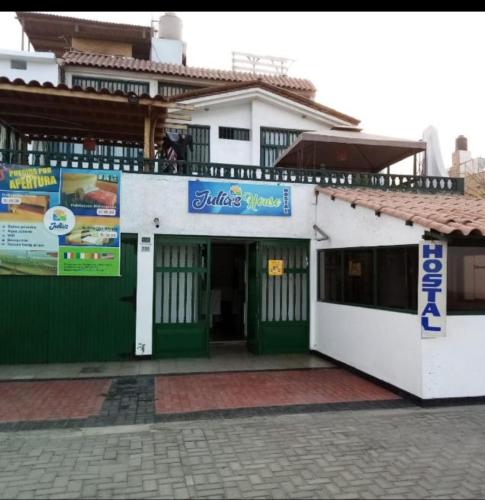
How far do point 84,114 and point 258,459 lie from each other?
8107mm

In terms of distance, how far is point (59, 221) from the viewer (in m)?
8.66

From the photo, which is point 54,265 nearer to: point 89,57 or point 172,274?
point 172,274

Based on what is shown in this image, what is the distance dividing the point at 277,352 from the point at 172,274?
2.85 metres

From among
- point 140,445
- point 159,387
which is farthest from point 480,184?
point 140,445

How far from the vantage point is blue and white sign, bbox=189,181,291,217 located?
9320mm

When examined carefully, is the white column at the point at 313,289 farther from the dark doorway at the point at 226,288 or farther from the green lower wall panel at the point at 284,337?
the dark doorway at the point at 226,288

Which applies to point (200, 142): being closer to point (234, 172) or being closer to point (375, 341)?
point (234, 172)

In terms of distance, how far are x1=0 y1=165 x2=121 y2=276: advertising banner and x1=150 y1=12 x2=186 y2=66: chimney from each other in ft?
40.0

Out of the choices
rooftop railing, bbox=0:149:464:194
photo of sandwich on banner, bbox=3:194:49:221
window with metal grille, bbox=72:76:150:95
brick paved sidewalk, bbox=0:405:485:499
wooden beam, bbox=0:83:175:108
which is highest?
window with metal grille, bbox=72:76:150:95

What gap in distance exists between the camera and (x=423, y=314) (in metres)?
6.34

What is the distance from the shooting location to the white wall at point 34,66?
15.2 m

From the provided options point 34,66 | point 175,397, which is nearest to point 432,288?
point 175,397

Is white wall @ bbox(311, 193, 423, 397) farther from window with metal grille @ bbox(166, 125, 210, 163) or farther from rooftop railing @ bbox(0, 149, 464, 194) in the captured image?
window with metal grille @ bbox(166, 125, 210, 163)

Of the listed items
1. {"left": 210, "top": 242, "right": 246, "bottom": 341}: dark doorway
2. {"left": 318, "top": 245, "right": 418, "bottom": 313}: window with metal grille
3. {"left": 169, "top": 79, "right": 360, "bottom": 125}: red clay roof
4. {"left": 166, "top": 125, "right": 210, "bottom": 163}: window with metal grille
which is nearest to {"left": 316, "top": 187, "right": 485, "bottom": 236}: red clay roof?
{"left": 318, "top": 245, "right": 418, "bottom": 313}: window with metal grille
